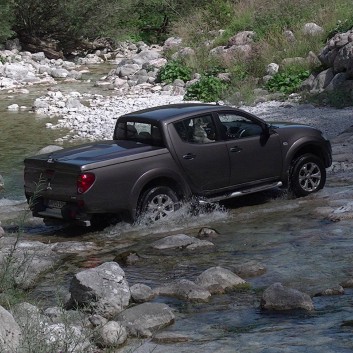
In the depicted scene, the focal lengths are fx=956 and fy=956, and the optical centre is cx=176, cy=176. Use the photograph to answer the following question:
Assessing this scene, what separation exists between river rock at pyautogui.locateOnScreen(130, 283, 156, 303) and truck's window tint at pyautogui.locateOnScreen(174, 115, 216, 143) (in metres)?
3.66

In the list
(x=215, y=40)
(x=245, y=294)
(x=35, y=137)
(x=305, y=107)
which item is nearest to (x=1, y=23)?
(x=215, y=40)

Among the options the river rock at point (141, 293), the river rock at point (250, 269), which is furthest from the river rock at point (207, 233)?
the river rock at point (141, 293)

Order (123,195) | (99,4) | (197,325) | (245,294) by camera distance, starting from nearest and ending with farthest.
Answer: (197,325) < (245,294) < (123,195) < (99,4)

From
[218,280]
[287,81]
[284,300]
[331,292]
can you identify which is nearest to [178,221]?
[218,280]

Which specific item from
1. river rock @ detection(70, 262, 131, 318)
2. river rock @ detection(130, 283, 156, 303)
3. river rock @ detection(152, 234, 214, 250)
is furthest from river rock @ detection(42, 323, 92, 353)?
river rock @ detection(152, 234, 214, 250)

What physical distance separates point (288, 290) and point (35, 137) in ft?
48.7

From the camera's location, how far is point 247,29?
32062 millimetres

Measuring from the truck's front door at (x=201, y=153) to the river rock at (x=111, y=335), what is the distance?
5.01 meters

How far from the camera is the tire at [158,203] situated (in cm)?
1259

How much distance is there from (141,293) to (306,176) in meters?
5.39

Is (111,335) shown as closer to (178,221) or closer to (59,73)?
(178,221)

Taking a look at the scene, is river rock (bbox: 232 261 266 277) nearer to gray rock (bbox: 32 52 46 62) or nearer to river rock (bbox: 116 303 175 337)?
river rock (bbox: 116 303 175 337)

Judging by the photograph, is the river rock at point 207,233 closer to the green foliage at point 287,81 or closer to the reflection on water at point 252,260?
the reflection on water at point 252,260

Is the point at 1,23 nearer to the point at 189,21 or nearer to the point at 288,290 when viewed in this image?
the point at 189,21
